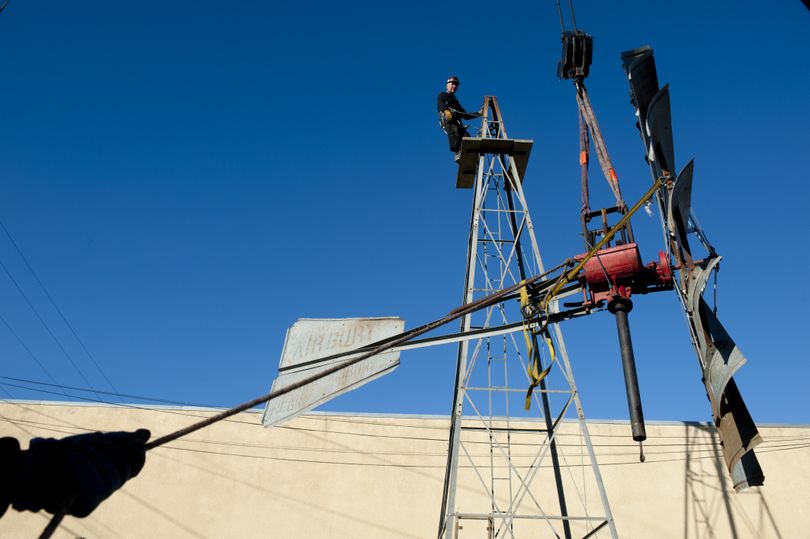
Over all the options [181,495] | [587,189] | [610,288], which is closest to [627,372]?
[610,288]

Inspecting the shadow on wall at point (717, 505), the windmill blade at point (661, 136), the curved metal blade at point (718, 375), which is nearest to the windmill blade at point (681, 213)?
the curved metal blade at point (718, 375)

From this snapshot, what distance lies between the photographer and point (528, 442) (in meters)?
14.5

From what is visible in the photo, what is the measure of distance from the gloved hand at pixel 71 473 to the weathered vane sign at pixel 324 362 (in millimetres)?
1882

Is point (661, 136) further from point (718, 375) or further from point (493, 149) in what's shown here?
point (493, 149)

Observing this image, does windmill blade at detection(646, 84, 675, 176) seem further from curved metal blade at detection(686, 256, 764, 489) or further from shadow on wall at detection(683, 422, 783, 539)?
shadow on wall at detection(683, 422, 783, 539)

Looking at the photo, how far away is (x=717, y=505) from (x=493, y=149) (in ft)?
32.4

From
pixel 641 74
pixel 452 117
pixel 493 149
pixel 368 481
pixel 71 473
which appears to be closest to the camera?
pixel 71 473

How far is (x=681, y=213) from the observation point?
19.2 ft

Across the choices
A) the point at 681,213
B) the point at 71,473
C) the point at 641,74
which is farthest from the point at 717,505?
the point at 71,473

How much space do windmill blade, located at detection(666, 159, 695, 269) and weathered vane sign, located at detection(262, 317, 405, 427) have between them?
2.94m

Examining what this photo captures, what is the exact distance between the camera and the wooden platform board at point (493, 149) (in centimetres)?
1113

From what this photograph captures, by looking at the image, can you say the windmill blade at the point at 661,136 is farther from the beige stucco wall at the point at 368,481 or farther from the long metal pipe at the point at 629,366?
the beige stucco wall at the point at 368,481

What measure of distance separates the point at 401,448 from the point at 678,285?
32.0 feet

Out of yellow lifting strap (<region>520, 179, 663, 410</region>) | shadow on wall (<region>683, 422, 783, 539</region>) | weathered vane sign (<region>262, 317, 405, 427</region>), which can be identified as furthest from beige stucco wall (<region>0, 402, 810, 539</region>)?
weathered vane sign (<region>262, 317, 405, 427</region>)
